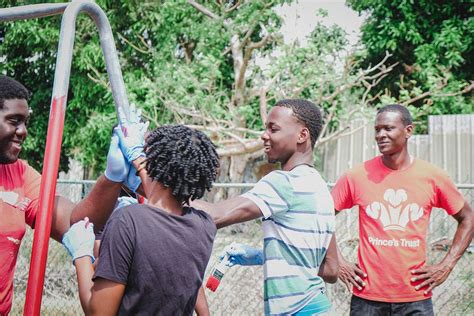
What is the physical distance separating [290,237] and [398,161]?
140 centimetres

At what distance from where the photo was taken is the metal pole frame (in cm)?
212

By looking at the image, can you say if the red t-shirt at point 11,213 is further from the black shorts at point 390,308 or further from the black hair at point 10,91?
the black shorts at point 390,308

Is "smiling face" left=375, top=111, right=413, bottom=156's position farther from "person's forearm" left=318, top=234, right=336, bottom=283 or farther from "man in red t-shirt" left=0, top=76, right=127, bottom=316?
"man in red t-shirt" left=0, top=76, right=127, bottom=316

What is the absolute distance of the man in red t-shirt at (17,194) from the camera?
7.69ft

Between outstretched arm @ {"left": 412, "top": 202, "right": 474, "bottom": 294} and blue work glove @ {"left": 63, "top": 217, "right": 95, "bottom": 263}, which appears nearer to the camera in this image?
blue work glove @ {"left": 63, "top": 217, "right": 95, "bottom": 263}

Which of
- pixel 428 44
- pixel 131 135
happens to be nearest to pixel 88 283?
pixel 131 135

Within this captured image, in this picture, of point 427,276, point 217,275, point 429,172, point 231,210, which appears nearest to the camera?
point 231,210

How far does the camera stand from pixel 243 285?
5574 millimetres

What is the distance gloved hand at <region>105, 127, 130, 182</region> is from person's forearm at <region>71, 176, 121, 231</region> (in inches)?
1.5

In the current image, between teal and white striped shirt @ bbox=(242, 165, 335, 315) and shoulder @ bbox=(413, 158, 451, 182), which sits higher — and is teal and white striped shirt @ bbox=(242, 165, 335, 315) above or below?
below

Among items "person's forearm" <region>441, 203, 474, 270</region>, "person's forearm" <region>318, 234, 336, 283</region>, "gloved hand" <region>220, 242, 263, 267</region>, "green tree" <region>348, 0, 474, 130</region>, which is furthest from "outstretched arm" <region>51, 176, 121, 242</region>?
"green tree" <region>348, 0, 474, 130</region>

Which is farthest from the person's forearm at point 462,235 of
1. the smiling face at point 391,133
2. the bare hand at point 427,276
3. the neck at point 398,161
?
the smiling face at point 391,133

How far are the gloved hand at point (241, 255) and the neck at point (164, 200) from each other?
2.92 ft

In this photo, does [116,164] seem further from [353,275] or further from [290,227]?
[353,275]
